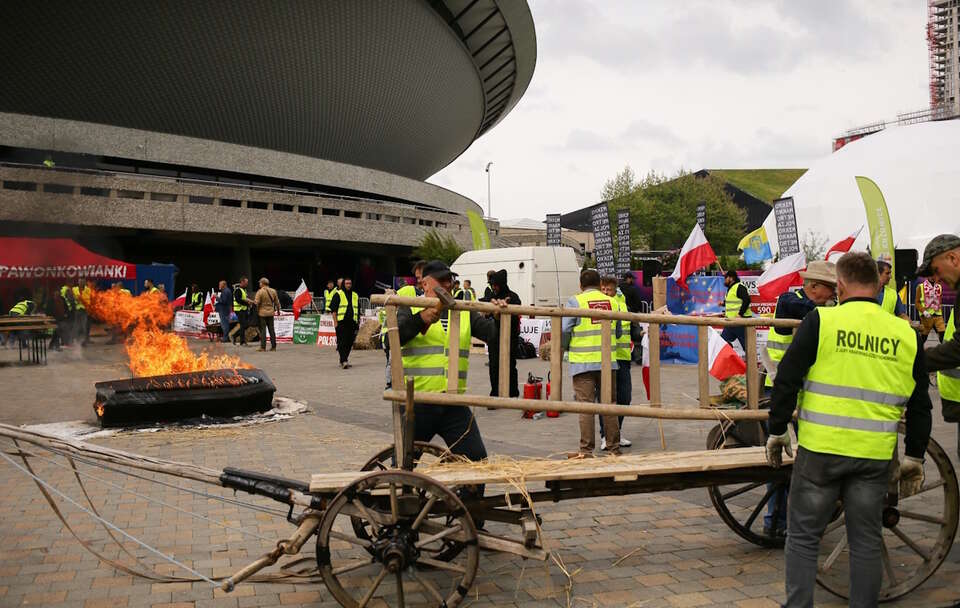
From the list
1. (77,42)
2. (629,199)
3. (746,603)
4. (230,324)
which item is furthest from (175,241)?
(746,603)

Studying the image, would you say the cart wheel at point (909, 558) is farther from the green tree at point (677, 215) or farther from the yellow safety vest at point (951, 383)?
the green tree at point (677, 215)

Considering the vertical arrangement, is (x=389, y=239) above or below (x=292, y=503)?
above

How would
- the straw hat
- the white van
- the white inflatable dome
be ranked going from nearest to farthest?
the straw hat
the white van
the white inflatable dome

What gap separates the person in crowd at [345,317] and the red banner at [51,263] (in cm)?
580

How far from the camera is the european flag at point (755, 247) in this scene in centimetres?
3578

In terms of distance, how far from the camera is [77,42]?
40031 millimetres

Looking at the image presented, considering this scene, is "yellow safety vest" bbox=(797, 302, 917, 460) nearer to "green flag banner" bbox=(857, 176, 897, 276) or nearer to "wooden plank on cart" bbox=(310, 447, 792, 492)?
"wooden plank on cart" bbox=(310, 447, 792, 492)

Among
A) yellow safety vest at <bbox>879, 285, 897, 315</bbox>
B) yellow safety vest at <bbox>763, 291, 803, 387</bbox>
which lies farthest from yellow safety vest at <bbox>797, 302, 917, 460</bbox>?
yellow safety vest at <bbox>879, 285, 897, 315</bbox>

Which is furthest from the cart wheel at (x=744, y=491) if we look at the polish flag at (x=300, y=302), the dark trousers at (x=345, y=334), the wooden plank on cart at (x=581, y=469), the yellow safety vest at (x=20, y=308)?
the polish flag at (x=300, y=302)

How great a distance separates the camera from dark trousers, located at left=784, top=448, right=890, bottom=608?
11.6 feet

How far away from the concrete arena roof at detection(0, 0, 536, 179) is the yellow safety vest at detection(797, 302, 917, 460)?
4467 cm

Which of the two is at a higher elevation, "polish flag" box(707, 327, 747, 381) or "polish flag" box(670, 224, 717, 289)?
"polish flag" box(670, 224, 717, 289)

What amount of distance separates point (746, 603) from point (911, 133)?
238 ft

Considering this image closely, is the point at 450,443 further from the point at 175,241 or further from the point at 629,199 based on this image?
the point at 629,199
